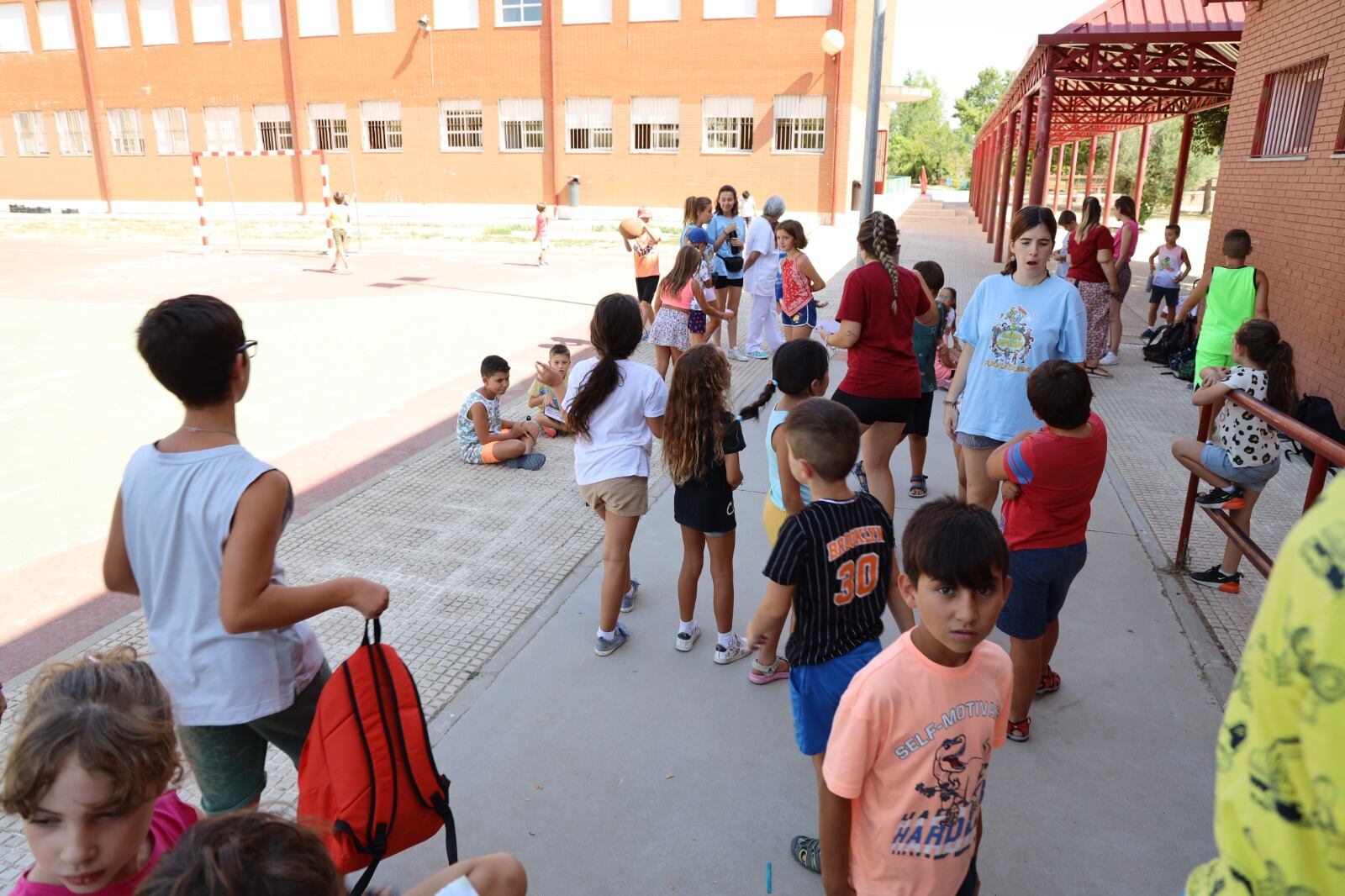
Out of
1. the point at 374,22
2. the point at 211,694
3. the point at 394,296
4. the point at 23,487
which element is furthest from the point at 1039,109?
the point at 374,22

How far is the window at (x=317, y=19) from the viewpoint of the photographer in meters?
32.6

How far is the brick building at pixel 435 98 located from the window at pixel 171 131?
75 millimetres

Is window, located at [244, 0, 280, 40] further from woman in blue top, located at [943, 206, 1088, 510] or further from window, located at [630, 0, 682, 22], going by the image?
woman in blue top, located at [943, 206, 1088, 510]

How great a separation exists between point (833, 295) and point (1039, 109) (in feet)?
17.0

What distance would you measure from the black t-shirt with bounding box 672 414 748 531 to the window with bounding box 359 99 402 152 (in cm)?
3297

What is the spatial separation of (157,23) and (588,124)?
18.6 m

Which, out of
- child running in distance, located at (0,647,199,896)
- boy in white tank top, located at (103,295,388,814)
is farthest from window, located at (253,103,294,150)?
child running in distance, located at (0,647,199,896)

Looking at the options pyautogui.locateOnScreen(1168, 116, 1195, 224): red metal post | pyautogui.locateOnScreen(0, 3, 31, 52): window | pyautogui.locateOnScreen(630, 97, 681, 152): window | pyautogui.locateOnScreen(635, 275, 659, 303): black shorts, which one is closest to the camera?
pyautogui.locateOnScreen(635, 275, 659, 303): black shorts

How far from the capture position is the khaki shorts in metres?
4.03

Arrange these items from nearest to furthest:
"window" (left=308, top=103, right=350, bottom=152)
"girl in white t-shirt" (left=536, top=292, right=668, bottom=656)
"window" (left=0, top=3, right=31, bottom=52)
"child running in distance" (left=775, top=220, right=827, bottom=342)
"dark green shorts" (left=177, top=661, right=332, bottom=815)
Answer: "dark green shorts" (left=177, top=661, right=332, bottom=815) → "girl in white t-shirt" (left=536, top=292, right=668, bottom=656) → "child running in distance" (left=775, top=220, right=827, bottom=342) → "window" (left=308, top=103, right=350, bottom=152) → "window" (left=0, top=3, right=31, bottom=52)

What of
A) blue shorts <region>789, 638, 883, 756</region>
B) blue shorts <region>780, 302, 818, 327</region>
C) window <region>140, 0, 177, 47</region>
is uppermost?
window <region>140, 0, 177, 47</region>

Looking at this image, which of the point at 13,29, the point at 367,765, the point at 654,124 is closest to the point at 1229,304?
the point at 367,765

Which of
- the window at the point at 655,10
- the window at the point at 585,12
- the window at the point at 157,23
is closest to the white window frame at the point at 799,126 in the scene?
the window at the point at 655,10

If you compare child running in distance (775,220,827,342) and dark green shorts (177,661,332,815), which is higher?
child running in distance (775,220,827,342)
